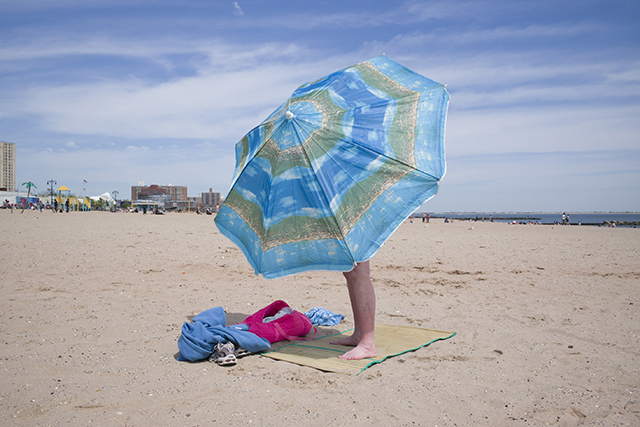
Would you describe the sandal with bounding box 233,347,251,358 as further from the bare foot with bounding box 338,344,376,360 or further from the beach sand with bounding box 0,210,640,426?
the bare foot with bounding box 338,344,376,360

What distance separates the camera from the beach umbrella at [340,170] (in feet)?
11.0

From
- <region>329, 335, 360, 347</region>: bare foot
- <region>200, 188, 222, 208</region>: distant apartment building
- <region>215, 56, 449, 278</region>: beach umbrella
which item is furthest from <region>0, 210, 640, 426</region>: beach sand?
<region>200, 188, 222, 208</region>: distant apartment building

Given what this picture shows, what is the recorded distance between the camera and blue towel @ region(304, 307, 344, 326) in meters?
5.14

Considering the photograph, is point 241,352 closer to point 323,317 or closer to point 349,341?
point 349,341

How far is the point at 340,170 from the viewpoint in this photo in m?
3.46

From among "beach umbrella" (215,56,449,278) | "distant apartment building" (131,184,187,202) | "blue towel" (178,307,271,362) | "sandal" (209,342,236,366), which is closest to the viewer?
"beach umbrella" (215,56,449,278)

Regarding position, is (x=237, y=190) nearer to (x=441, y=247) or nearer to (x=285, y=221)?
(x=285, y=221)

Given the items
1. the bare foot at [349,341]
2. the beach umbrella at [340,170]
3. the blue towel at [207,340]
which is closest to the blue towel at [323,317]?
the bare foot at [349,341]

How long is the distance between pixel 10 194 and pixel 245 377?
85419 mm

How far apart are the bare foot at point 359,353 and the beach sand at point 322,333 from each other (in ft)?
0.74

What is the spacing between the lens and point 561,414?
2.62 meters

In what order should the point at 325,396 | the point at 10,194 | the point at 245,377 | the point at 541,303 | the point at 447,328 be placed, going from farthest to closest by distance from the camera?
the point at 10,194 → the point at 541,303 → the point at 447,328 → the point at 245,377 → the point at 325,396

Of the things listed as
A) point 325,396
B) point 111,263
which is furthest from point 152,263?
point 325,396

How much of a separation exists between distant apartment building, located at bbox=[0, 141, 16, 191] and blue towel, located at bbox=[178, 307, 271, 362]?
5591 inches
